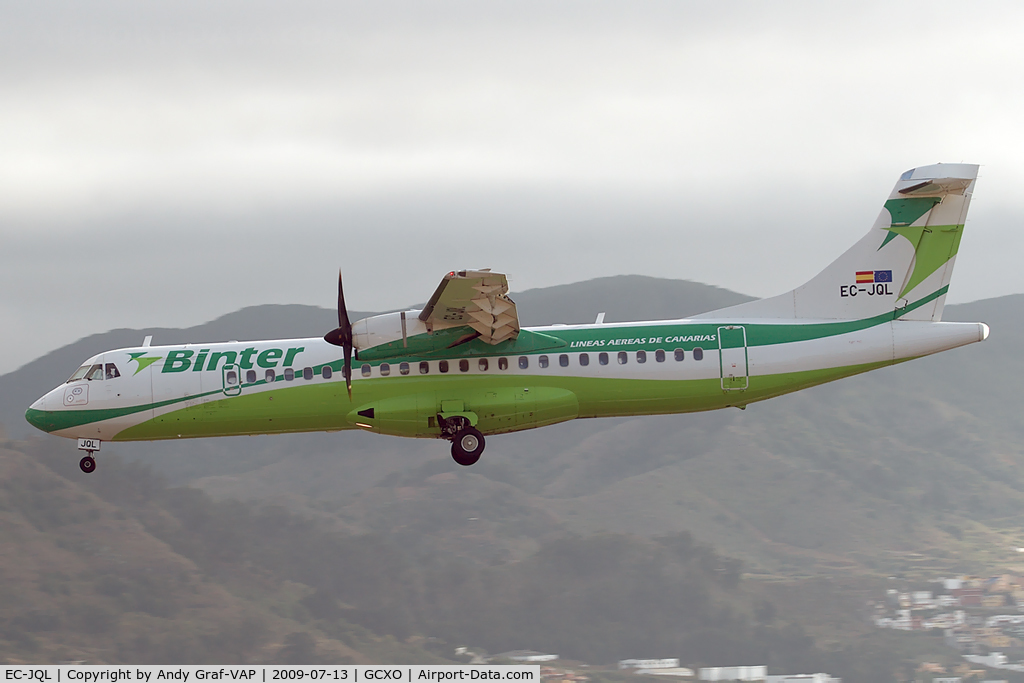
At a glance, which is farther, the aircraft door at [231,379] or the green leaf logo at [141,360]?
the green leaf logo at [141,360]

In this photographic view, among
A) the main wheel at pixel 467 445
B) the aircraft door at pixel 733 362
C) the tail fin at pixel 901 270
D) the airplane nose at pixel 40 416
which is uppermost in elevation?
the tail fin at pixel 901 270

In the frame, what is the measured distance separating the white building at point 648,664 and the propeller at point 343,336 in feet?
225

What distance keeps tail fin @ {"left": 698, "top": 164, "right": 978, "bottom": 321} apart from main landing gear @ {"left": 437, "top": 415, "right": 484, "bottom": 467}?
739 cm

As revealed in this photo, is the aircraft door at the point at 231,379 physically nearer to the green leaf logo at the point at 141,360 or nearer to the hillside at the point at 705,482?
the green leaf logo at the point at 141,360

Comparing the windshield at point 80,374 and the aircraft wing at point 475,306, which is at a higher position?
the aircraft wing at point 475,306

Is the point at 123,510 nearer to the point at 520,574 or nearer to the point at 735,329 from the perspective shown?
the point at 520,574

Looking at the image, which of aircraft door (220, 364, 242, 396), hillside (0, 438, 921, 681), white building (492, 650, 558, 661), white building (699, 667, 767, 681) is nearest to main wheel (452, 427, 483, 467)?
aircraft door (220, 364, 242, 396)

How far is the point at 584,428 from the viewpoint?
139375 millimetres

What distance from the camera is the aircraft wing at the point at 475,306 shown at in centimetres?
2425

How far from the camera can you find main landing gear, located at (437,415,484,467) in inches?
1052

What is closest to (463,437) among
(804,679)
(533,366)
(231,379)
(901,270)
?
(533,366)

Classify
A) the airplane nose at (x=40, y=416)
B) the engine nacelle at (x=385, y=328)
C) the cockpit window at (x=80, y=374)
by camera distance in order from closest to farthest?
the engine nacelle at (x=385, y=328) → the airplane nose at (x=40, y=416) → the cockpit window at (x=80, y=374)

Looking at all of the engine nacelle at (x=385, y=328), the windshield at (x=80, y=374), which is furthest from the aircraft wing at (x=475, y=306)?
the windshield at (x=80, y=374)

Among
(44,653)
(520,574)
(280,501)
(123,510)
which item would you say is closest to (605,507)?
(520,574)
